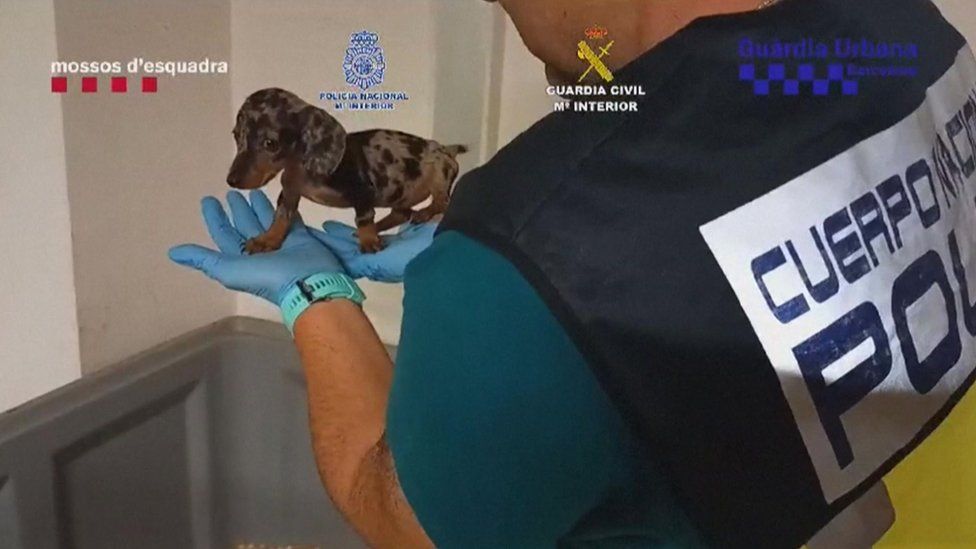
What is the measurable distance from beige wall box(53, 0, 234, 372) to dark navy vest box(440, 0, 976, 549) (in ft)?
1.36

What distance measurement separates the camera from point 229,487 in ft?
3.06

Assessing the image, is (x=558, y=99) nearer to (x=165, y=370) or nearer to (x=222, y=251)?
(x=222, y=251)

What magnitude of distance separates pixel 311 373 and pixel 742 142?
0.26m

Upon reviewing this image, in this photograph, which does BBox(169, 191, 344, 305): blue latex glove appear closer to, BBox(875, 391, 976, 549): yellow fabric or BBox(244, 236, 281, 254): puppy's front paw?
BBox(244, 236, 281, 254): puppy's front paw

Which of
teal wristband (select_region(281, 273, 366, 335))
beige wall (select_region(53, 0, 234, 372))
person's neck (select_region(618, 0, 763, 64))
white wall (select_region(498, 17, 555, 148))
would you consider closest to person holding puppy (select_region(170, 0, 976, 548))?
person's neck (select_region(618, 0, 763, 64))

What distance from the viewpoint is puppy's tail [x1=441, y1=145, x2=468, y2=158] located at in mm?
589

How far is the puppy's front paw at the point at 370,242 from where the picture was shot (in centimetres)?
60

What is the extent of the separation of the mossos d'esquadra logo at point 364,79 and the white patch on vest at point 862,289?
0.34 meters

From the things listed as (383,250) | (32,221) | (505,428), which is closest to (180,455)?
(32,221)

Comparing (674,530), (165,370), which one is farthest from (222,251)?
(674,530)

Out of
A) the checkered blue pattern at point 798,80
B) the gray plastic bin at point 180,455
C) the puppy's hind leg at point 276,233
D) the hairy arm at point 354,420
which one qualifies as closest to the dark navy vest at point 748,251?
the checkered blue pattern at point 798,80

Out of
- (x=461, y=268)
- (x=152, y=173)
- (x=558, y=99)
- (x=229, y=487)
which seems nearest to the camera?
(x=461, y=268)

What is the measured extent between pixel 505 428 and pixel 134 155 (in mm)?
506

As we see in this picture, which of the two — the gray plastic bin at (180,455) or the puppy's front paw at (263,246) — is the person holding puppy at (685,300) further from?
the gray plastic bin at (180,455)
